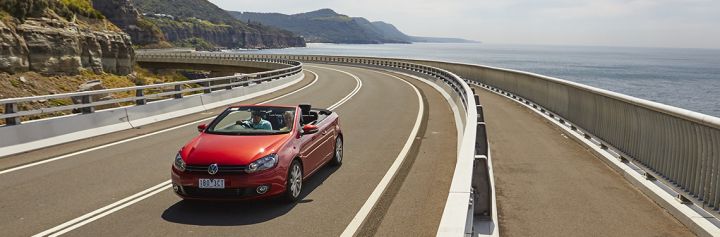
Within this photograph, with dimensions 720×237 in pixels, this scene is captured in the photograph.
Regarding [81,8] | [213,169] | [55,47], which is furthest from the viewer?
[81,8]

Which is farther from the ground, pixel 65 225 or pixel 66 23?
pixel 66 23

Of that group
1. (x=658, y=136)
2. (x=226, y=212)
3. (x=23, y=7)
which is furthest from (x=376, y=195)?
(x=23, y=7)

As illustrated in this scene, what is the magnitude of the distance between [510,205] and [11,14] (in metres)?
56.7

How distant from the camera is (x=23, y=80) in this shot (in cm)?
4778

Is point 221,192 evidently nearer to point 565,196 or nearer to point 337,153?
point 337,153

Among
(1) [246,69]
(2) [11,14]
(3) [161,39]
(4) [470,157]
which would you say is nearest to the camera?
(4) [470,157]

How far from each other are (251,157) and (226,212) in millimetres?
790

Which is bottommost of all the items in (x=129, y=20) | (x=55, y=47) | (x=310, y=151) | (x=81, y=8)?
(x=310, y=151)

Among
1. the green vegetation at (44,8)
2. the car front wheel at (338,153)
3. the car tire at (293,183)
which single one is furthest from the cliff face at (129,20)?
the car tire at (293,183)

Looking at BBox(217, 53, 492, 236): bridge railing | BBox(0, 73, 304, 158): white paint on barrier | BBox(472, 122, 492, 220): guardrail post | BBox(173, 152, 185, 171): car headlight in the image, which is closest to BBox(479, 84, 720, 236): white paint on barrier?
BBox(217, 53, 492, 236): bridge railing

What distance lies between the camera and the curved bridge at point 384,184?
20.6 feet

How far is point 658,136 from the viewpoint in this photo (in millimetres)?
8055

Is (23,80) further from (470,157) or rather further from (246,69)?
(470,157)

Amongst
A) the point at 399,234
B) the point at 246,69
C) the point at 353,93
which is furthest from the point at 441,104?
the point at 246,69
